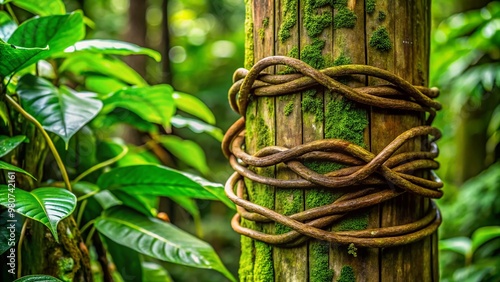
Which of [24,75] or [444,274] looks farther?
[444,274]

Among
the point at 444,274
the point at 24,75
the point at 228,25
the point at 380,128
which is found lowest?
the point at 444,274

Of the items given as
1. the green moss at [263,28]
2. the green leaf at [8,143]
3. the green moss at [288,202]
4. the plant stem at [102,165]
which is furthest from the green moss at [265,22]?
the plant stem at [102,165]

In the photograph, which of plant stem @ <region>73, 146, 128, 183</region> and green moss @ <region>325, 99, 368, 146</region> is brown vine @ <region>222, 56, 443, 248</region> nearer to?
green moss @ <region>325, 99, 368, 146</region>

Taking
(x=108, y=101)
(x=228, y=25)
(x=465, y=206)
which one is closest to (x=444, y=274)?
(x=465, y=206)

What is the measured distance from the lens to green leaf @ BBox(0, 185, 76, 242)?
692mm

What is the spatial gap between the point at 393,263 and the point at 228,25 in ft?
16.6

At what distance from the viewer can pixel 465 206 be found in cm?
230

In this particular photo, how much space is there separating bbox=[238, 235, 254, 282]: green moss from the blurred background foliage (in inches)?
33.4

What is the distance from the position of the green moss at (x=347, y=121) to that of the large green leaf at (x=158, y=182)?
0.36 meters

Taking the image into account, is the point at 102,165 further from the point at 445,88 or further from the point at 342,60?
the point at 445,88

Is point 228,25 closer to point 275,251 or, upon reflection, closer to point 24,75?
point 24,75

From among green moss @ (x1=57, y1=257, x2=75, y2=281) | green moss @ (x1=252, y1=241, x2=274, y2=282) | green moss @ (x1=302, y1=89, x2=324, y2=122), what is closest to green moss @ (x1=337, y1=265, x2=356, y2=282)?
green moss @ (x1=252, y1=241, x2=274, y2=282)

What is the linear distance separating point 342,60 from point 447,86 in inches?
107

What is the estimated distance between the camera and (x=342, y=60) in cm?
65
